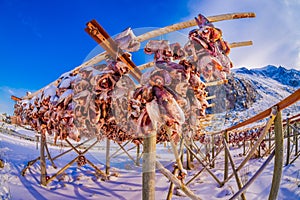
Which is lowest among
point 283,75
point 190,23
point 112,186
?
point 112,186

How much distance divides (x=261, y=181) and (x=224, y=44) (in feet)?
8.42

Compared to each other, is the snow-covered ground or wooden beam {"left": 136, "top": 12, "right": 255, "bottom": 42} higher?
wooden beam {"left": 136, "top": 12, "right": 255, "bottom": 42}

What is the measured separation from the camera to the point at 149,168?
0.63 metres

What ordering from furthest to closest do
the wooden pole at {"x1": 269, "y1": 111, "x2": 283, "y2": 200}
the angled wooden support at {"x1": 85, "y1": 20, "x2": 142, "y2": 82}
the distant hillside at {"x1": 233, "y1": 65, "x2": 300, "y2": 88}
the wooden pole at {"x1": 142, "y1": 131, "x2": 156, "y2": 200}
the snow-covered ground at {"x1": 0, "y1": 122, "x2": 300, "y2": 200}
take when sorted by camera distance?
1. the distant hillside at {"x1": 233, "y1": 65, "x2": 300, "y2": 88}
2. the snow-covered ground at {"x1": 0, "y1": 122, "x2": 300, "y2": 200}
3. the wooden pole at {"x1": 269, "y1": 111, "x2": 283, "y2": 200}
4. the wooden pole at {"x1": 142, "y1": 131, "x2": 156, "y2": 200}
5. the angled wooden support at {"x1": 85, "y1": 20, "x2": 142, "y2": 82}

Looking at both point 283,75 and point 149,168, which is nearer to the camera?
point 149,168

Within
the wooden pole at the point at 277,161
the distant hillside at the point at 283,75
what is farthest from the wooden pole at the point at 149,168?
the distant hillside at the point at 283,75

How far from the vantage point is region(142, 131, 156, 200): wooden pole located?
631 millimetres

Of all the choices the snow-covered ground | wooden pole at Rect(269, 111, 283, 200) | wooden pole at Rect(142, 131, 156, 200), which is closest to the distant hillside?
the snow-covered ground

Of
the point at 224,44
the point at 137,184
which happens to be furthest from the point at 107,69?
the point at 137,184

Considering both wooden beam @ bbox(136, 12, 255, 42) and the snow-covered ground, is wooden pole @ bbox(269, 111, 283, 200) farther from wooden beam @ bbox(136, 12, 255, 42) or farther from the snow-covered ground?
the snow-covered ground

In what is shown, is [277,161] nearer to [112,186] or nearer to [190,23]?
[190,23]

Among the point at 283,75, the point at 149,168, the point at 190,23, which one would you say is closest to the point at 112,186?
the point at 149,168

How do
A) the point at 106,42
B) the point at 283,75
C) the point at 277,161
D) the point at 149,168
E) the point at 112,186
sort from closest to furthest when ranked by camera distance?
the point at 106,42 < the point at 149,168 < the point at 277,161 < the point at 112,186 < the point at 283,75

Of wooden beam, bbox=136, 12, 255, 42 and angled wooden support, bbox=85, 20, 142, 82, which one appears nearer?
angled wooden support, bbox=85, 20, 142, 82
